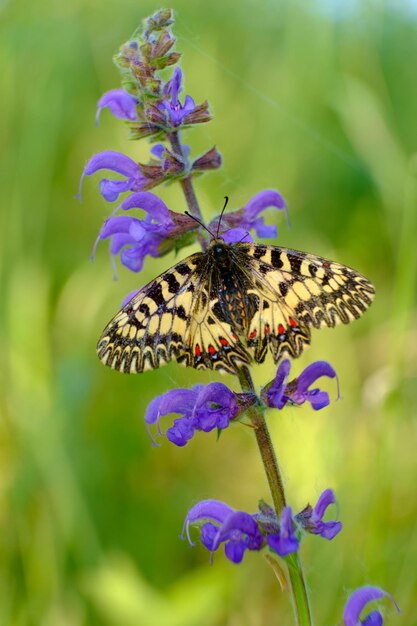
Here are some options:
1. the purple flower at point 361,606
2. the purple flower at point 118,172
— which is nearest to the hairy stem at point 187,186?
the purple flower at point 118,172

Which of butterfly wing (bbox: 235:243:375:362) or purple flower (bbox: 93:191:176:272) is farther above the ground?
purple flower (bbox: 93:191:176:272)

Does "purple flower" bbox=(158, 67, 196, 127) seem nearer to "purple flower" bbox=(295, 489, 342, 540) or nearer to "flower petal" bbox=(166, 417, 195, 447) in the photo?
"flower petal" bbox=(166, 417, 195, 447)

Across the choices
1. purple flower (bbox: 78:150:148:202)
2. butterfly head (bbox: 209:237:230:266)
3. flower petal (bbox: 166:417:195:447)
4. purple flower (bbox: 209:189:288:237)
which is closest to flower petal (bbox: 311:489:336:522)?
flower petal (bbox: 166:417:195:447)

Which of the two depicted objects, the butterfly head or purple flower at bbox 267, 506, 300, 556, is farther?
the butterfly head

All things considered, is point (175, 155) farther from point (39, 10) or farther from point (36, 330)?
point (39, 10)

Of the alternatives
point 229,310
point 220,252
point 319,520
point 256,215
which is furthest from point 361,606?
point 256,215

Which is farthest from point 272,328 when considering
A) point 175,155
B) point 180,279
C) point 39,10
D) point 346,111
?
point 39,10

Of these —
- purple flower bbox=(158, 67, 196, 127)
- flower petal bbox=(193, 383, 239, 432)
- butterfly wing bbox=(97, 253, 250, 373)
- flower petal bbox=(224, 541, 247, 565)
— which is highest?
purple flower bbox=(158, 67, 196, 127)
